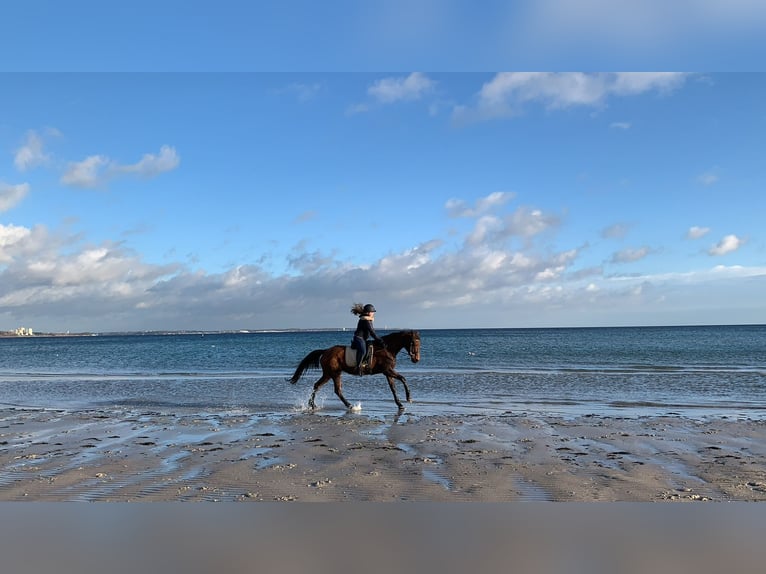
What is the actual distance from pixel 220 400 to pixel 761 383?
18.4 meters

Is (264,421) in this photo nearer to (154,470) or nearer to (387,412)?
(387,412)

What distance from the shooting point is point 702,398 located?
16031mm

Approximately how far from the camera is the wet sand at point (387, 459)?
19.2ft

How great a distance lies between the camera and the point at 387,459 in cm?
770

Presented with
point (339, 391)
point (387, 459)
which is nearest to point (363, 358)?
point (339, 391)

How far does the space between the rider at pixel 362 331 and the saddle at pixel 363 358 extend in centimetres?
8

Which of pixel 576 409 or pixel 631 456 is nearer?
pixel 631 456

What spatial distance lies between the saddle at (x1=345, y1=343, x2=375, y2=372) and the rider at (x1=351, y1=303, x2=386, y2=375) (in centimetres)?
8

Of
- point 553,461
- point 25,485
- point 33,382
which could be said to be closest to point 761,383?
point 553,461

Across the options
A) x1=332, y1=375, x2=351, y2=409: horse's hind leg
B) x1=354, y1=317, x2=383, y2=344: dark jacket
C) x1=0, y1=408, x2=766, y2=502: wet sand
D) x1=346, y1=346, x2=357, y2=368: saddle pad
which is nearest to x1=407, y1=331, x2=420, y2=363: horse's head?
x1=354, y1=317, x2=383, y2=344: dark jacket

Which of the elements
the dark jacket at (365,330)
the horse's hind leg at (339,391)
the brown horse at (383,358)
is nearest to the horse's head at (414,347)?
the brown horse at (383,358)

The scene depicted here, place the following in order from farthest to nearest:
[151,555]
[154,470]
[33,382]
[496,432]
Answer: [33,382], [496,432], [154,470], [151,555]

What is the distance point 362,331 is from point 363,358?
0.71 meters

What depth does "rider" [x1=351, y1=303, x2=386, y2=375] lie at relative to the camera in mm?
14102
